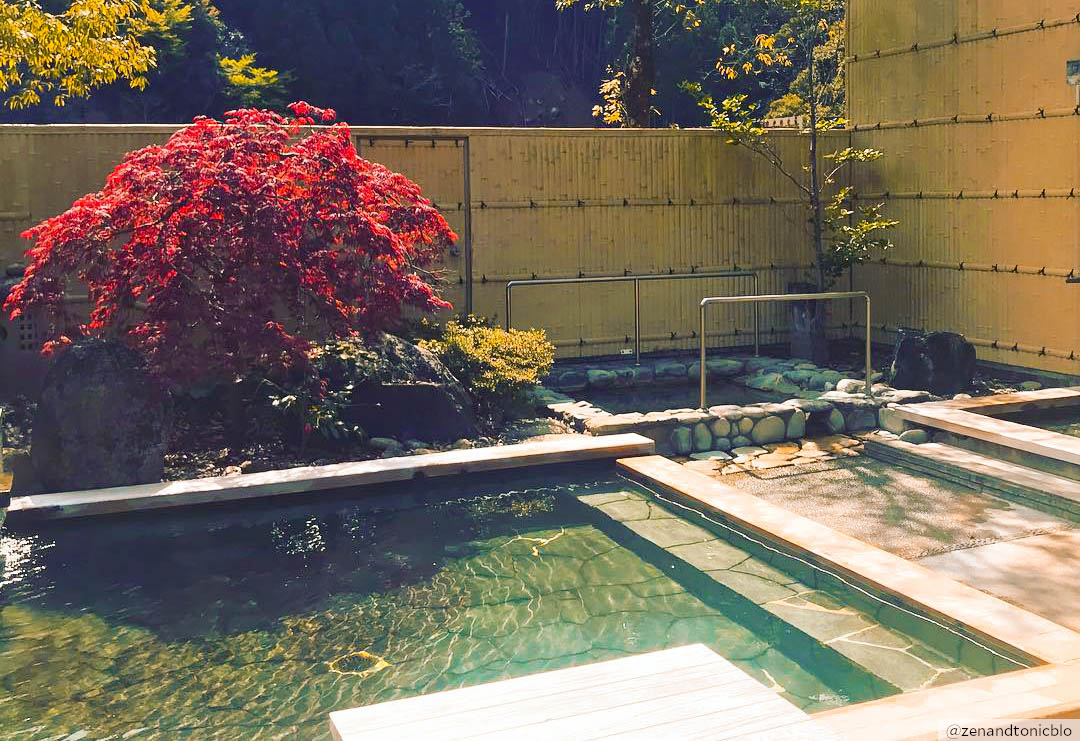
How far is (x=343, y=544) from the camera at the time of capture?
18.3 ft

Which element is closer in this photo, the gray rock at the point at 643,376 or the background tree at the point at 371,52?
the gray rock at the point at 643,376

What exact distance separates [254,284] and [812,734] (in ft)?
16.7

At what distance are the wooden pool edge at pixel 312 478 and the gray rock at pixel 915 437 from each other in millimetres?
2139

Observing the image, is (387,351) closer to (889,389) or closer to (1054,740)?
(889,389)

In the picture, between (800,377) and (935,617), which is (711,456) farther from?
(935,617)

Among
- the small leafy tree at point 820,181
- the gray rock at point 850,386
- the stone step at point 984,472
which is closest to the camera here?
the stone step at point 984,472

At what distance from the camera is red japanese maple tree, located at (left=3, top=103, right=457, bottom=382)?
6.75 metres

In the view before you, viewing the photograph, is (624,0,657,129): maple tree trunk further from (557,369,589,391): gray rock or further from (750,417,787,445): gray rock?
(750,417,787,445): gray rock

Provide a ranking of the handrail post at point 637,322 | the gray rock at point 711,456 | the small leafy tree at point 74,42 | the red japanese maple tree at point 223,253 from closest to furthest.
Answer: the red japanese maple tree at point 223,253, the gray rock at point 711,456, the small leafy tree at point 74,42, the handrail post at point 637,322

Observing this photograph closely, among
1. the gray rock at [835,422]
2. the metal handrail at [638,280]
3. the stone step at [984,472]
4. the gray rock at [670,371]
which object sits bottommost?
the stone step at [984,472]

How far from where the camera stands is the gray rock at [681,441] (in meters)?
7.94

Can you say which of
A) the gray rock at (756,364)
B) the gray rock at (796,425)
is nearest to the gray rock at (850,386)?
the gray rock at (796,425)

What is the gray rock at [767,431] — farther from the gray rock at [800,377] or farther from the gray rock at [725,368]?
the gray rock at [725,368]

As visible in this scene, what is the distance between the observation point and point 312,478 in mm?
6215
